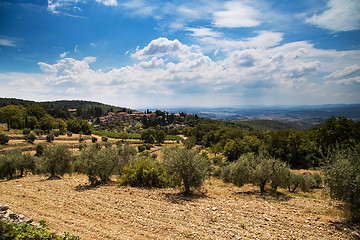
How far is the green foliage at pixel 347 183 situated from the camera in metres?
10.2

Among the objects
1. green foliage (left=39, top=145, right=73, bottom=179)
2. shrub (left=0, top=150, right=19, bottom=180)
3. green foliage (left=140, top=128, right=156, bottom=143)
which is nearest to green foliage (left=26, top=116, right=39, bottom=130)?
green foliage (left=140, top=128, right=156, bottom=143)

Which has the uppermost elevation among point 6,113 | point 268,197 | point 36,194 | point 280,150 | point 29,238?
point 6,113

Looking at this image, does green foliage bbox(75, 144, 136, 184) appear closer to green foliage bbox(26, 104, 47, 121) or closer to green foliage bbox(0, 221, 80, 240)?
green foliage bbox(0, 221, 80, 240)

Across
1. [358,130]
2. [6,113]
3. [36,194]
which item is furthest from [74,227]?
[6,113]

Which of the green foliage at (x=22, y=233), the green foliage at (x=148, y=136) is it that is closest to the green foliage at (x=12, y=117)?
the green foliage at (x=148, y=136)

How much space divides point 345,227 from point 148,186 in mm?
14844

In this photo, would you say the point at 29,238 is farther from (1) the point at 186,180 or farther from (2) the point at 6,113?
(2) the point at 6,113

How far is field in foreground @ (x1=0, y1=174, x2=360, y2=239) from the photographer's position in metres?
9.39

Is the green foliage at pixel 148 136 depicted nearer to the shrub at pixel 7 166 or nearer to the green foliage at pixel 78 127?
the green foliage at pixel 78 127

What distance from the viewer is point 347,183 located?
10250mm

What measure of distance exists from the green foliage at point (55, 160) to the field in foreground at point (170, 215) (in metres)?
5.23

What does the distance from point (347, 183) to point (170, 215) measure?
34.9ft

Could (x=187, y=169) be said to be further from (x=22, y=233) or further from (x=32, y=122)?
(x=32, y=122)

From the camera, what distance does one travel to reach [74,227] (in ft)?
31.0
